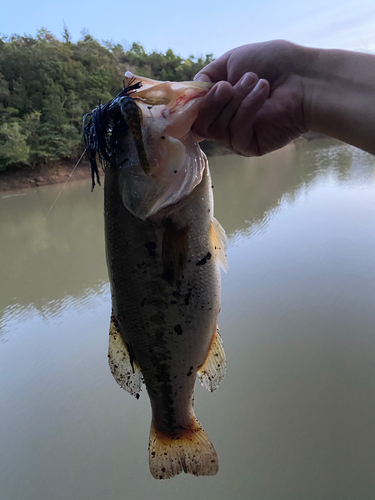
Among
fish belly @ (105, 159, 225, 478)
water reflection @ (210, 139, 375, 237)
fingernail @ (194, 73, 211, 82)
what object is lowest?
water reflection @ (210, 139, 375, 237)

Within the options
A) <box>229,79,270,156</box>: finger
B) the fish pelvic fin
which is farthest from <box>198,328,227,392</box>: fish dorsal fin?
<box>229,79,270,156</box>: finger

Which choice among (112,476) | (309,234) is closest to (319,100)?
(112,476)

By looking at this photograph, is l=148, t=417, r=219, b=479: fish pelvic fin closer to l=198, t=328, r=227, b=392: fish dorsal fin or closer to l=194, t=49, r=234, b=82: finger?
l=198, t=328, r=227, b=392: fish dorsal fin

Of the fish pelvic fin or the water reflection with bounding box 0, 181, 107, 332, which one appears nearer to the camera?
the fish pelvic fin

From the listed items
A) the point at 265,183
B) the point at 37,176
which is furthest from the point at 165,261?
the point at 37,176

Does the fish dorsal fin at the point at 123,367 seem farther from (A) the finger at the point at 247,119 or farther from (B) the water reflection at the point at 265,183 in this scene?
(B) the water reflection at the point at 265,183

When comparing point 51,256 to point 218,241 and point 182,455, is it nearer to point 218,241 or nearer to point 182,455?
point 182,455

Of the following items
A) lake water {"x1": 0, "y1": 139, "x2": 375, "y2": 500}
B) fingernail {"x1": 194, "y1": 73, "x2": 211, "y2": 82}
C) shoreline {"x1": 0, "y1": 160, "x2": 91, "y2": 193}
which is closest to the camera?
fingernail {"x1": 194, "y1": 73, "x2": 211, "y2": 82}

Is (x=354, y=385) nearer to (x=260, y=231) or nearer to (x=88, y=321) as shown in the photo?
(x=88, y=321)
